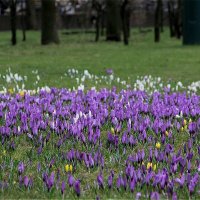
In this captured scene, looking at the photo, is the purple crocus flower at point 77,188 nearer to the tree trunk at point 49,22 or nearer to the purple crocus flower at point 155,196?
the purple crocus flower at point 155,196

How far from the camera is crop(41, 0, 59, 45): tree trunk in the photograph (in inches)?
1231

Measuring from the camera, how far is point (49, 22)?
3156 cm

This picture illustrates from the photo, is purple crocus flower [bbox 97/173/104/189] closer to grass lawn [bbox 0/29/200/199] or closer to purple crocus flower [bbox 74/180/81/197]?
grass lawn [bbox 0/29/200/199]

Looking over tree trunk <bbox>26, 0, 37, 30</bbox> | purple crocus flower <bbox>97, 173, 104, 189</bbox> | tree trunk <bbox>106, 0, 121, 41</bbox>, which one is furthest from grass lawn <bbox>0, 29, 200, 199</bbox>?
tree trunk <bbox>26, 0, 37, 30</bbox>

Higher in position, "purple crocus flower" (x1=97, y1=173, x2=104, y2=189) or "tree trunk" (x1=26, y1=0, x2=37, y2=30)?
"tree trunk" (x1=26, y1=0, x2=37, y2=30)

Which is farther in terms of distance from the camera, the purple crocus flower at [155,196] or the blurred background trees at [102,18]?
the blurred background trees at [102,18]

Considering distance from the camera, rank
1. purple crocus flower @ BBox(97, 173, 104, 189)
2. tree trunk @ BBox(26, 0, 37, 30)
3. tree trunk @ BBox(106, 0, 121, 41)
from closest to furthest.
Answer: purple crocus flower @ BBox(97, 173, 104, 189) < tree trunk @ BBox(106, 0, 121, 41) < tree trunk @ BBox(26, 0, 37, 30)

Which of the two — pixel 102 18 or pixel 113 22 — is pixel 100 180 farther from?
pixel 102 18

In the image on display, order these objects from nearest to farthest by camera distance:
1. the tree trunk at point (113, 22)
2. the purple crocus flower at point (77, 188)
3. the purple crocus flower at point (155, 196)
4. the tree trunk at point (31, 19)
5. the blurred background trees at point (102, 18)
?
the purple crocus flower at point (155, 196), the purple crocus flower at point (77, 188), the blurred background trees at point (102, 18), the tree trunk at point (113, 22), the tree trunk at point (31, 19)

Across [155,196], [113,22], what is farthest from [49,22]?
[155,196]

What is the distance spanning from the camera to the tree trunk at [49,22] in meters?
31.3

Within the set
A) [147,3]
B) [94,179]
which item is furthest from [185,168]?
[147,3]

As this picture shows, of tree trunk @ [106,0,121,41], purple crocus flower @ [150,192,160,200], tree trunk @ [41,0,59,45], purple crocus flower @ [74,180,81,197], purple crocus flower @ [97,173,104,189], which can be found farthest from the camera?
tree trunk @ [106,0,121,41]

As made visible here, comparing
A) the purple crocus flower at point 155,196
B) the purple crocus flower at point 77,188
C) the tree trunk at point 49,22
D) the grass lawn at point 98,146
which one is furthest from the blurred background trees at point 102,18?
the purple crocus flower at point 155,196
